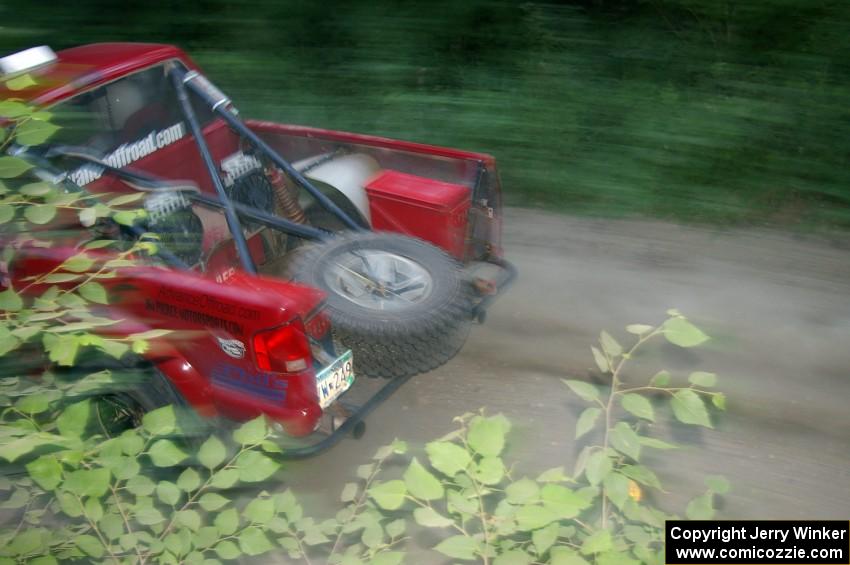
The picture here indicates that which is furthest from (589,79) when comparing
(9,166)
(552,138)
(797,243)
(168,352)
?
(9,166)

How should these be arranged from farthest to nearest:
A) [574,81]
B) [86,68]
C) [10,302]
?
[574,81] → [86,68] → [10,302]

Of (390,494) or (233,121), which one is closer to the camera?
(390,494)

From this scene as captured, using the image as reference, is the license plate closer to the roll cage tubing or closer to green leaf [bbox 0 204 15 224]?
the roll cage tubing

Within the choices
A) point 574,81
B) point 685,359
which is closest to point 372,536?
point 685,359

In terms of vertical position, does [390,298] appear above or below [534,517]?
below

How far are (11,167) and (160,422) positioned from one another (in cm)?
92

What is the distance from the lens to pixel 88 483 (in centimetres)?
222

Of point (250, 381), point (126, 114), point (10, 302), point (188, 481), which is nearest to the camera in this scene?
point (188, 481)

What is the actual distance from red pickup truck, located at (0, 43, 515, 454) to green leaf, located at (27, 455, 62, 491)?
1324 millimetres

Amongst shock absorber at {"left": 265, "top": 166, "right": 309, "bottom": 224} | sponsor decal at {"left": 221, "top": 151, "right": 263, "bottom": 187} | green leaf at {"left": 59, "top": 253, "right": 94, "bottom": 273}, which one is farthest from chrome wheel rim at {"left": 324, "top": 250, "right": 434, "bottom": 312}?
green leaf at {"left": 59, "top": 253, "right": 94, "bottom": 273}

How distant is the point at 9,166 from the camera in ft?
8.29

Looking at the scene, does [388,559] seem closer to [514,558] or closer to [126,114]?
[514,558]

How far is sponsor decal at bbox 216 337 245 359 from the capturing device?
3.57 meters

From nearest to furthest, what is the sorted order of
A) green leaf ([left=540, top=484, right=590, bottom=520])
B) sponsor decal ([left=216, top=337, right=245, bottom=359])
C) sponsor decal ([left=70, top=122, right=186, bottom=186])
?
1. green leaf ([left=540, top=484, right=590, bottom=520])
2. sponsor decal ([left=216, top=337, right=245, bottom=359])
3. sponsor decal ([left=70, top=122, right=186, bottom=186])
